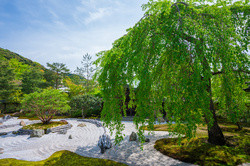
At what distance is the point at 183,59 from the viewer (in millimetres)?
2752

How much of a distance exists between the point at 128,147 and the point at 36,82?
92.1ft

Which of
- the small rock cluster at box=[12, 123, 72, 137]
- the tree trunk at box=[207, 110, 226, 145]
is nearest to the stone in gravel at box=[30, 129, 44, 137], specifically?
the small rock cluster at box=[12, 123, 72, 137]

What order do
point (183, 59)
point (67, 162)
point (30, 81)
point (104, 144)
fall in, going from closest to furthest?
point (183, 59) < point (67, 162) < point (104, 144) < point (30, 81)

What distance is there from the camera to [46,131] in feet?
34.7

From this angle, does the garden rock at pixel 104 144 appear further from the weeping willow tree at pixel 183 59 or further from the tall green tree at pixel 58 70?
the tall green tree at pixel 58 70

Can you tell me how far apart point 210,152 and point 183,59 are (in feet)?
14.9

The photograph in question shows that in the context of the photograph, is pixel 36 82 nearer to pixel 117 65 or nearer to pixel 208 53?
pixel 117 65

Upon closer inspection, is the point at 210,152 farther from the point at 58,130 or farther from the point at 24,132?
the point at 24,132

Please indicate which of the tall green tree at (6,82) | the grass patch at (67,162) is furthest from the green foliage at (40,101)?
the tall green tree at (6,82)

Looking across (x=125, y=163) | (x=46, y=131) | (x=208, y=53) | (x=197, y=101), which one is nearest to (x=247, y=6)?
(x=208, y=53)

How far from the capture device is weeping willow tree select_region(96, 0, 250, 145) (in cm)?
297

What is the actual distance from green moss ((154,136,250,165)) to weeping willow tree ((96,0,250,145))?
1929 mm

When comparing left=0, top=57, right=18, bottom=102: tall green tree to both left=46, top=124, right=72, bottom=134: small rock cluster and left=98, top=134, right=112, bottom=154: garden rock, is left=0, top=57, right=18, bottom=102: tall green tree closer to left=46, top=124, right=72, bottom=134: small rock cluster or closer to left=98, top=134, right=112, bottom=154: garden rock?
left=46, top=124, right=72, bottom=134: small rock cluster

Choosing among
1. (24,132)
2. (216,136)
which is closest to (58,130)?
(24,132)
